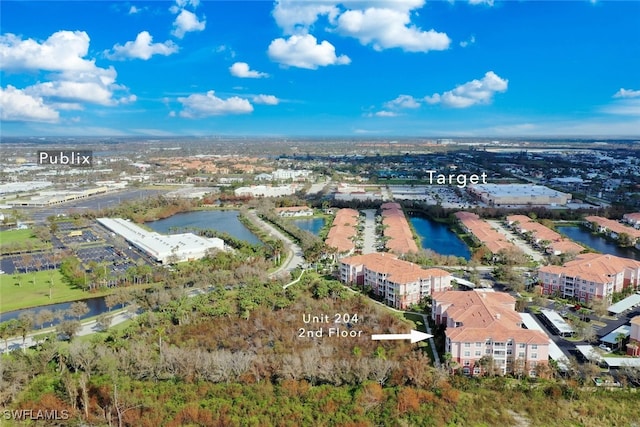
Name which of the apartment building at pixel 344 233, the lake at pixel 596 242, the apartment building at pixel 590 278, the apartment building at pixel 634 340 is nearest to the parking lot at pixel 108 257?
the apartment building at pixel 344 233

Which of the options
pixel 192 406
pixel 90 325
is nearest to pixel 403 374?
pixel 192 406

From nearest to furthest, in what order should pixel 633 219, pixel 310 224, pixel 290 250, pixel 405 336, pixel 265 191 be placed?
pixel 405 336 → pixel 290 250 → pixel 633 219 → pixel 310 224 → pixel 265 191

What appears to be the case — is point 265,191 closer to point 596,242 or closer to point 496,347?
point 596,242

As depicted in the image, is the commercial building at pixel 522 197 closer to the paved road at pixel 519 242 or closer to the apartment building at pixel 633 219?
the apartment building at pixel 633 219

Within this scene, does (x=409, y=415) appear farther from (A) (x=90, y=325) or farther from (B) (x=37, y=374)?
(A) (x=90, y=325)

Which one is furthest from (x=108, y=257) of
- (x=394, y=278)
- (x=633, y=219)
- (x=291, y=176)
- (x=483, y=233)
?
(x=291, y=176)

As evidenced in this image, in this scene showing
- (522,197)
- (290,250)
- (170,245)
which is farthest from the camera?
(522,197)
